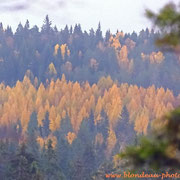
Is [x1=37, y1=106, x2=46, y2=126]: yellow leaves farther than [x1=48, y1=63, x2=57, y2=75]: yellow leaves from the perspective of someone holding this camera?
No

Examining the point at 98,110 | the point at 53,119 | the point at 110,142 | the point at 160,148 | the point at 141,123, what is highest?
the point at 98,110

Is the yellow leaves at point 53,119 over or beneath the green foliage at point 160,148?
over

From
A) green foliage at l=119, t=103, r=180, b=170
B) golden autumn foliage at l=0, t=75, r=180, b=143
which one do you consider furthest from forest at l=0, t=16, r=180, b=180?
green foliage at l=119, t=103, r=180, b=170

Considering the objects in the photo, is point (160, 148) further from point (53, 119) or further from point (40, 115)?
point (40, 115)

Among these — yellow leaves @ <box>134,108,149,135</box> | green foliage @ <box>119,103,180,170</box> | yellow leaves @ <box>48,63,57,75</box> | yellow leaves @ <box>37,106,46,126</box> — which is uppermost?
yellow leaves @ <box>48,63,57,75</box>

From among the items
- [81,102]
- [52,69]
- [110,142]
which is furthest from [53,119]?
[52,69]

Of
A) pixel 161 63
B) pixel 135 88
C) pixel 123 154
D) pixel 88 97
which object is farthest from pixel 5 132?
pixel 123 154

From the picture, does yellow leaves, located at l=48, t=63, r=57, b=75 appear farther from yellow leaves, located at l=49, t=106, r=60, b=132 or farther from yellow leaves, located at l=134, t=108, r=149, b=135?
yellow leaves, located at l=134, t=108, r=149, b=135

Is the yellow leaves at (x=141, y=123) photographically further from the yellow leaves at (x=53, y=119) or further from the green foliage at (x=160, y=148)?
the green foliage at (x=160, y=148)

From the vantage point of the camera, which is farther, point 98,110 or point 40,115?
point 98,110

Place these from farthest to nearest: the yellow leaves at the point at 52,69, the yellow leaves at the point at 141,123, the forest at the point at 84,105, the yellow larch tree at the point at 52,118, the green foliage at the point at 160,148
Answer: the yellow leaves at the point at 52,69, the yellow larch tree at the point at 52,118, the yellow leaves at the point at 141,123, the forest at the point at 84,105, the green foliage at the point at 160,148

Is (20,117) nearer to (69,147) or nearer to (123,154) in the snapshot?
(69,147)

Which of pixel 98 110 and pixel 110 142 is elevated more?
pixel 98 110

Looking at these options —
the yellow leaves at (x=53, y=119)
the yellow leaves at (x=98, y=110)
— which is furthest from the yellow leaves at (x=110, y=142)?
the yellow leaves at (x=98, y=110)
